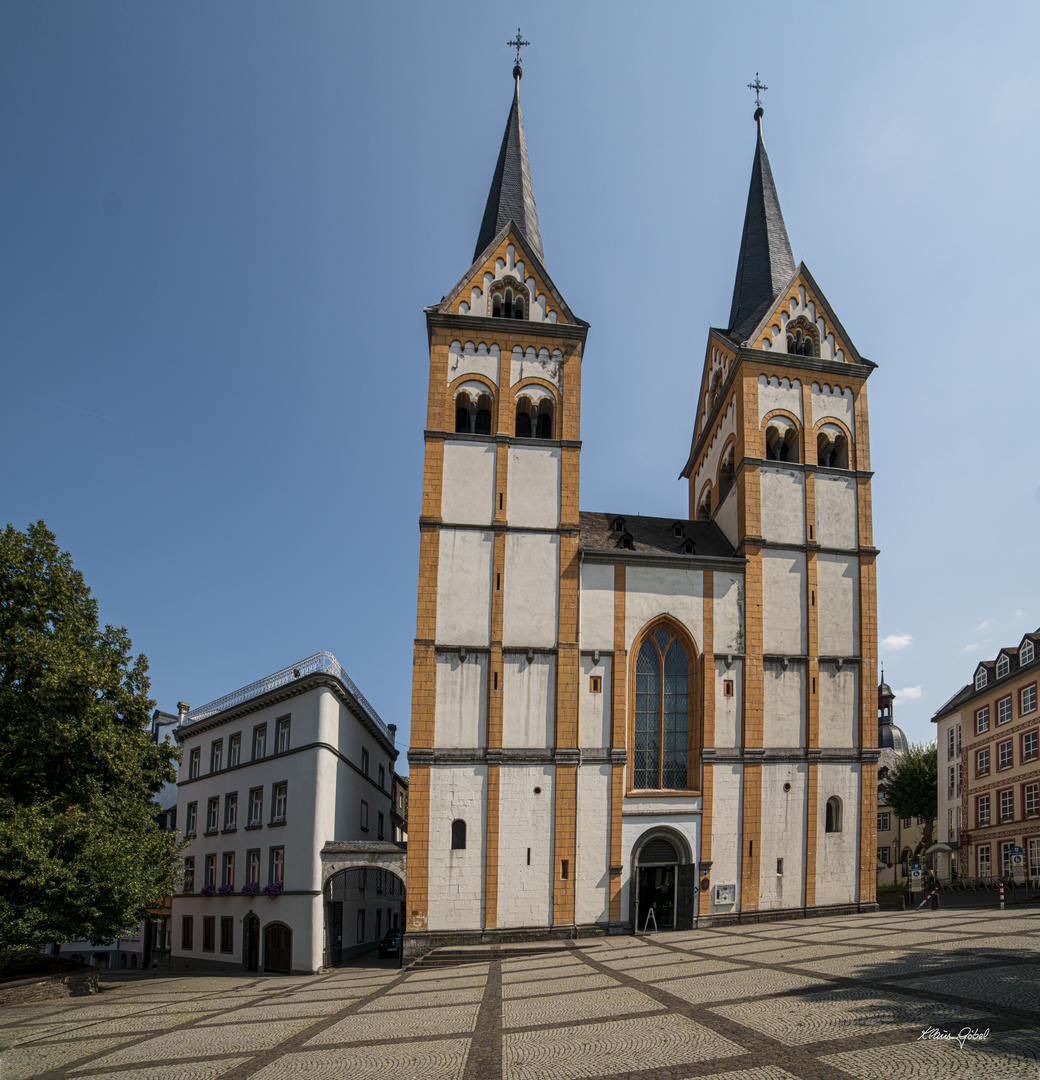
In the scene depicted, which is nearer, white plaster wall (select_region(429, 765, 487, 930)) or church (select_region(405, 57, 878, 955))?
white plaster wall (select_region(429, 765, 487, 930))

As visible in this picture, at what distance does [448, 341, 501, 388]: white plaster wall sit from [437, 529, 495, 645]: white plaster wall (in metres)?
6.56

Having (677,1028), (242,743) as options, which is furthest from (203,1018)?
(242,743)

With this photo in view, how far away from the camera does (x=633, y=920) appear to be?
3102cm

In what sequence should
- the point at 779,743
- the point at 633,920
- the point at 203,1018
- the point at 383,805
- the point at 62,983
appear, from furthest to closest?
the point at 383,805 < the point at 779,743 < the point at 633,920 < the point at 62,983 < the point at 203,1018

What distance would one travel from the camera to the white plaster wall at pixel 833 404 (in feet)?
123

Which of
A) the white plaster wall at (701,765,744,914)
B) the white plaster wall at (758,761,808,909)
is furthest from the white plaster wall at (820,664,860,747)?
the white plaster wall at (701,765,744,914)

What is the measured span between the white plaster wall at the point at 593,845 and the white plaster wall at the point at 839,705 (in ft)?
28.9

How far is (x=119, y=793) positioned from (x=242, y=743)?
11000 millimetres

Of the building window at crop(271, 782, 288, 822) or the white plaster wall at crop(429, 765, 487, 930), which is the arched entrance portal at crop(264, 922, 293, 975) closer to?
the building window at crop(271, 782, 288, 822)

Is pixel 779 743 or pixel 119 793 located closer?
pixel 119 793

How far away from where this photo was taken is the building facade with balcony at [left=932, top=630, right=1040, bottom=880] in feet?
147

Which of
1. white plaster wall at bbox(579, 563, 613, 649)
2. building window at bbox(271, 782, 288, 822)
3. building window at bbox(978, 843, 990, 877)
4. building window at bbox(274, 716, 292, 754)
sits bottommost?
building window at bbox(978, 843, 990, 877)

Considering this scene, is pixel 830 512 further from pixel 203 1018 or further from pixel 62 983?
pixel 62 983

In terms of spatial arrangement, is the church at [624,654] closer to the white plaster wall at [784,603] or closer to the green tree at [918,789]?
the white plaster wall at [784,603]
